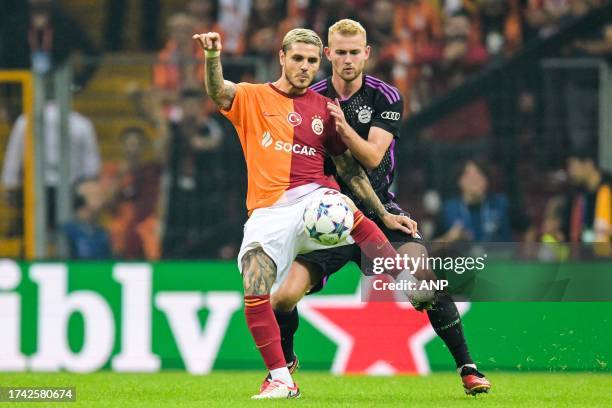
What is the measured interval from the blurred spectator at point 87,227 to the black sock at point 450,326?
521cm

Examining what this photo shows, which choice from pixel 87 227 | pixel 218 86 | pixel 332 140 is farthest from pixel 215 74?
pixel 87 227

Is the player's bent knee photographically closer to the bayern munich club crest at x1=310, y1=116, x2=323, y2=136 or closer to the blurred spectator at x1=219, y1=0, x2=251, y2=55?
the bayern munich club crest at x1=310, y1=116, x2=323, y2=136

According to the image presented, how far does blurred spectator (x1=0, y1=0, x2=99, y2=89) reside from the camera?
13.9 meters

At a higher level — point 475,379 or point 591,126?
point 591,126

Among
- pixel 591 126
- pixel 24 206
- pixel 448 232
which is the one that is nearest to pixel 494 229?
pixel 448 232

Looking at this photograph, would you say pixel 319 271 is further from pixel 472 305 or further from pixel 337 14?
pixel 337 14

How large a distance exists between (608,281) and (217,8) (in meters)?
6.41

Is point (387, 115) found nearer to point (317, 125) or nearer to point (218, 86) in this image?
point (317, 125)

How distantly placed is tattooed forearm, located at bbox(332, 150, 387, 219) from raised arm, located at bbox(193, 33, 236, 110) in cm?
78

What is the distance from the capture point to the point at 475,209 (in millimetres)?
12602

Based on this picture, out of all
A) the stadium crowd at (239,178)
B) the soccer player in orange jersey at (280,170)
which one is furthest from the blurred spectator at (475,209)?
the soccer player in orange jersey at (280,170)

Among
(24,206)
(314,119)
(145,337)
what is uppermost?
(314,119)

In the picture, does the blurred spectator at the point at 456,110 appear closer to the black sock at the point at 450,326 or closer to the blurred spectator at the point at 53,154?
the blurred spectator at the point at 53,154

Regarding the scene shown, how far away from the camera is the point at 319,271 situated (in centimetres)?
827
